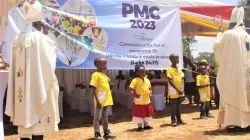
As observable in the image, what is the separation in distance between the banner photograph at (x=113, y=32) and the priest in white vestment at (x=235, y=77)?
2308mm

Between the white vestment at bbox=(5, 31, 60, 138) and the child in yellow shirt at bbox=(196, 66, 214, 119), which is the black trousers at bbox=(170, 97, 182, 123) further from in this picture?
the white vestment at bbox=(5, 31, 60, 138)

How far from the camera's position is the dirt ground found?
225 inches

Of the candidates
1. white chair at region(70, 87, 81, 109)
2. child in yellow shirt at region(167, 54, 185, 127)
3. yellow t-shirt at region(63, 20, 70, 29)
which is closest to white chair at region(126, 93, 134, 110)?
white chair at region(70, 87, 81, 109)

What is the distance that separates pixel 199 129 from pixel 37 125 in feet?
11.8

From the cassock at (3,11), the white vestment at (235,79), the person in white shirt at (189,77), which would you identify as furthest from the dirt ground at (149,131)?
the cassock at (3,11)

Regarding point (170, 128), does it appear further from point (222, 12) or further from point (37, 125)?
point (222, 12)

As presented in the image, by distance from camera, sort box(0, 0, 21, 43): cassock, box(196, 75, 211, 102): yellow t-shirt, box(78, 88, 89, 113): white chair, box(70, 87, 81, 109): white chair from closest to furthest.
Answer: box(0, 0, 21, 43): cassock
box(196, 75, 211, 102): yellow t-shirt
box(78, 88, 89, 113): white chair
box(70, 87, 81, 109): white chair

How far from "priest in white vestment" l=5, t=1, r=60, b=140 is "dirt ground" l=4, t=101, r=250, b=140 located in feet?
6.85

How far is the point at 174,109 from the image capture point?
6.83 metres

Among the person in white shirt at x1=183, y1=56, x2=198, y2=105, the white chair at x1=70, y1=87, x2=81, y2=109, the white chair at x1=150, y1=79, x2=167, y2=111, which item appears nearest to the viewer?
the white chair at x1=150, y1=79, x2=167, y2=111

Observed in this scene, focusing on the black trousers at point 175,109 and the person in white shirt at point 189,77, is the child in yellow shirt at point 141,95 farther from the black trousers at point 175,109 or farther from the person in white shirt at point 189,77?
the person in white shirt at point 189,77

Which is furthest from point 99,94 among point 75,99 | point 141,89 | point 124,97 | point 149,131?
point 124,97

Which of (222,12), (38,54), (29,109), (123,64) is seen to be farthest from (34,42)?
(222,12)

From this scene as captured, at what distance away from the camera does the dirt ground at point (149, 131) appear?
18.7 ft
